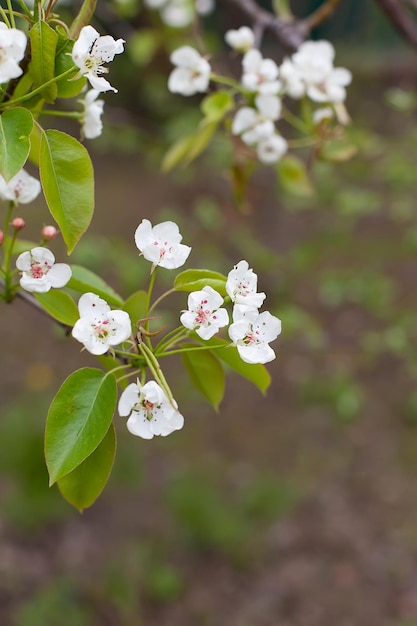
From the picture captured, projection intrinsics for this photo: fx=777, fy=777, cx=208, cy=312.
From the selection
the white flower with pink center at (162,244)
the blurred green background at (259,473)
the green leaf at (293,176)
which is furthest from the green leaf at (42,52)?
the blurred green background at (259,473)

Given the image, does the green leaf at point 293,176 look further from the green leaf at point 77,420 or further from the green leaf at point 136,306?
the green leaf at point 77,420

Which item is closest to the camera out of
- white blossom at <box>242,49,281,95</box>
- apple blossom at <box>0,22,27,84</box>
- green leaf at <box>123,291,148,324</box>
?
apple blossom at <box>0,22,27,84</box>

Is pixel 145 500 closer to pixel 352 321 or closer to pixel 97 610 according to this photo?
pixel 97 610

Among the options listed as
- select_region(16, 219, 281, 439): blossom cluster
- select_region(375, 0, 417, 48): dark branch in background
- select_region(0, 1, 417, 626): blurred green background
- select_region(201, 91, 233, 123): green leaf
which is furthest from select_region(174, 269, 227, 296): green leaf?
select_region(0, 1, 417, 626): blurred green background

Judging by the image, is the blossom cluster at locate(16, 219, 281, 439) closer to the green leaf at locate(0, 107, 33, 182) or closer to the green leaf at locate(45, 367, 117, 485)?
the green leaf at locate(45, 367, 117, 485)

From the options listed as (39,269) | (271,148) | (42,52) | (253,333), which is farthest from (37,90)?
(271,148)

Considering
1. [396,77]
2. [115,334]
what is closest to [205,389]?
[115,334]

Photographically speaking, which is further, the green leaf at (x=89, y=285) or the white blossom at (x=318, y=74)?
the white blossom at (x=318, y=74)
